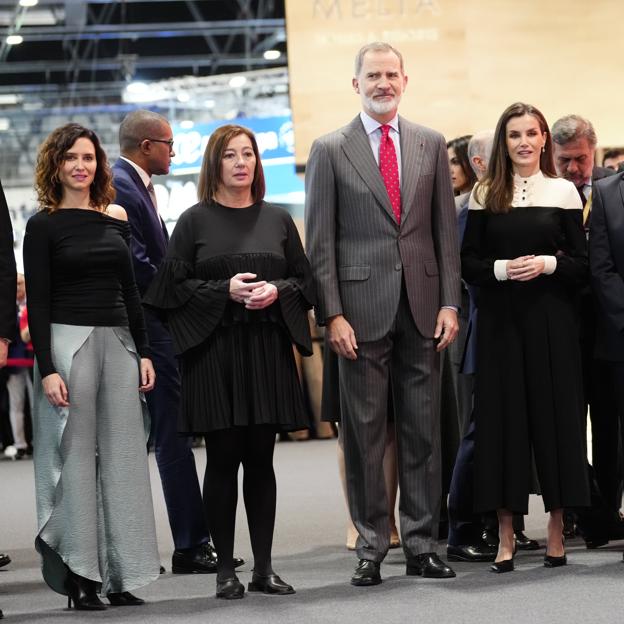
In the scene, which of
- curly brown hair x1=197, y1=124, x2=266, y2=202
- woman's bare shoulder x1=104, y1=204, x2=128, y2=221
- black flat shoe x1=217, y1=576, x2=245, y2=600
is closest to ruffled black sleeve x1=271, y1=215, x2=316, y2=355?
curly brown hair x1=197, y1=124, x2=266, y2=202

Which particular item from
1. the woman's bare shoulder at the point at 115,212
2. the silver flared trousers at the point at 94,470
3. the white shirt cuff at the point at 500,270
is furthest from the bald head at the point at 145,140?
the white shirt cuff at the point at 500,270

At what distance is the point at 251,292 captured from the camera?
363 centimetres

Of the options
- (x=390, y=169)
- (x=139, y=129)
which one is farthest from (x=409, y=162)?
(x=139, y=129)

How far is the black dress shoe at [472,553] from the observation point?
4.28m

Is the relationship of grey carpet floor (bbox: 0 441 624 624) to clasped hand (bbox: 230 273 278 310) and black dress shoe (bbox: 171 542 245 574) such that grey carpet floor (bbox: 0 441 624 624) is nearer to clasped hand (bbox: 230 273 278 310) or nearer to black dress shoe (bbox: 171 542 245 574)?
black dress shoe (bbox: 171 542 245 574)

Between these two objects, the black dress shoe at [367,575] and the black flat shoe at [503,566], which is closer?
the black dress shoe at [367,575]

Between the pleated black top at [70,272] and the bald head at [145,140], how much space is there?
916mm

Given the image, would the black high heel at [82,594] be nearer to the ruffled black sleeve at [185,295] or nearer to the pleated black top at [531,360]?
the ruffled black sleeve at [185,295]

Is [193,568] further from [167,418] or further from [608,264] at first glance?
[608,264]

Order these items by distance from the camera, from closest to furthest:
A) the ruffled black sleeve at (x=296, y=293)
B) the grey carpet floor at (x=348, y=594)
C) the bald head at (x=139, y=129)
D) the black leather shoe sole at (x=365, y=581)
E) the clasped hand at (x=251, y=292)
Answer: the grey carpet floor at (x=348, y=594)
the clasped hand at (x=251, y=292)
the ruffled black sleeve at (x=296, y=293)
the black leather shoe sole at (x=365, y=581)
the bald head at (x=139, y=129)

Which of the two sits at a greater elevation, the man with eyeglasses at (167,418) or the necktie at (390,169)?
the necktie at (390,169)

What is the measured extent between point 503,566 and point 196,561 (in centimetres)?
115

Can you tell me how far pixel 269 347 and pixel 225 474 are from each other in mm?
426

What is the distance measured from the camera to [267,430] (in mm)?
3721
